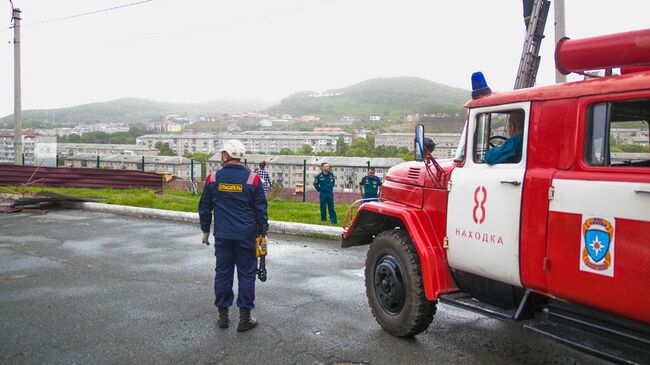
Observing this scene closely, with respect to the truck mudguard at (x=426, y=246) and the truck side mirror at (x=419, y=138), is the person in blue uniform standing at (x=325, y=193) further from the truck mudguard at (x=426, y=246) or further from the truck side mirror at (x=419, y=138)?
the truck side mirror at (x=419, y=138)

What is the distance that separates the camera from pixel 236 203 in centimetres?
516

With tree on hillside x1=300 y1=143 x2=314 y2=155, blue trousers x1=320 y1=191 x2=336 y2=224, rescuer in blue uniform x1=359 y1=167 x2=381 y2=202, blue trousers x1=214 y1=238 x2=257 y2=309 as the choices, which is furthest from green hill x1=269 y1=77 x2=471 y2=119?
blue trousers x1=214 y1=238 x2=257 y2=309

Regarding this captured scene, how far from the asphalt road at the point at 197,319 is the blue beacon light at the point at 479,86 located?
2307 mm

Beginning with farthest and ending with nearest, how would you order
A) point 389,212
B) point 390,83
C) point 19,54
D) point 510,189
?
point 390,83 → point 19,54 → point 389,212 → point 510,189

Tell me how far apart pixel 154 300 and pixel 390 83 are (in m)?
84.6

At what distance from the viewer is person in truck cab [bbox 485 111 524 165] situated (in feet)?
13.0

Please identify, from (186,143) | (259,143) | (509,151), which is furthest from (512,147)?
(186,143)

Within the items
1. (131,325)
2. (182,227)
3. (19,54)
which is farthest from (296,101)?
(131,325)

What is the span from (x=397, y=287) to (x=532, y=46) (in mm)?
4481

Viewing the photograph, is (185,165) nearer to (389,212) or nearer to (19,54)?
(19,54)

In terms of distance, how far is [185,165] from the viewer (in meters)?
22.5

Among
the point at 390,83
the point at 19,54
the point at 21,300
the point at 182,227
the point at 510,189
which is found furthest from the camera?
the point at 390,83

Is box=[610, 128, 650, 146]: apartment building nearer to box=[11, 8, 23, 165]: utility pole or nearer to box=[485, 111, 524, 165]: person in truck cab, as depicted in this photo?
box=[485, 111, 524, 165]: person in truck cab

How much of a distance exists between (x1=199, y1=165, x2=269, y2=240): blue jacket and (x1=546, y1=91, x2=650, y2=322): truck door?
9.41 feet
